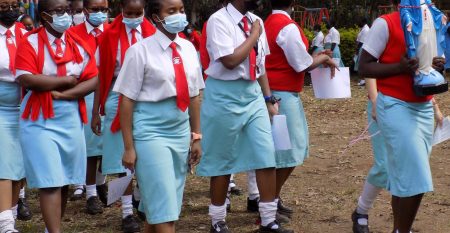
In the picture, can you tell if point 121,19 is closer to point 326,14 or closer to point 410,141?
point 410,141

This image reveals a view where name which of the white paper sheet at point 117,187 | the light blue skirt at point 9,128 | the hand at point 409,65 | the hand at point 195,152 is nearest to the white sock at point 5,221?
the light blue skirt at point 9,128

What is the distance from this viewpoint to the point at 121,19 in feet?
20.4

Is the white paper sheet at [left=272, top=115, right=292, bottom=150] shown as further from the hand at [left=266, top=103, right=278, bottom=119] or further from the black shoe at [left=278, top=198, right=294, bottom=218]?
the black shoe at [left=278, top=198, right=294, bottom=218]

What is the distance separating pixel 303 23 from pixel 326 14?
1555 mm

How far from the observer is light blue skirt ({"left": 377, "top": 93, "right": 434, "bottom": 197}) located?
4746mm

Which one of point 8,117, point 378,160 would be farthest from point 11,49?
point 378,160

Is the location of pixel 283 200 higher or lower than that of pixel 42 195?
lower

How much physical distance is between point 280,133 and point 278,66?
2.13ft

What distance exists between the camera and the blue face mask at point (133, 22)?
612 centimetres

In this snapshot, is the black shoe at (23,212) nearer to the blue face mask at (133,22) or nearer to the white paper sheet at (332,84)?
the blue face mask at (133,22)

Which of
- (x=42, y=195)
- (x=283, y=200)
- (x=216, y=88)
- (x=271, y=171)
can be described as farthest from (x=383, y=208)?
(x=42, y=195)

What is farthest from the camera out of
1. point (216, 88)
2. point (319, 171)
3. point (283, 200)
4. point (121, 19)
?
point (319, 171)

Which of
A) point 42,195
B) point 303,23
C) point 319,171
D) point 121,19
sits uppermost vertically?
point 121,19

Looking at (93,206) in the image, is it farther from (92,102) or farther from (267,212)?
(267,212)
